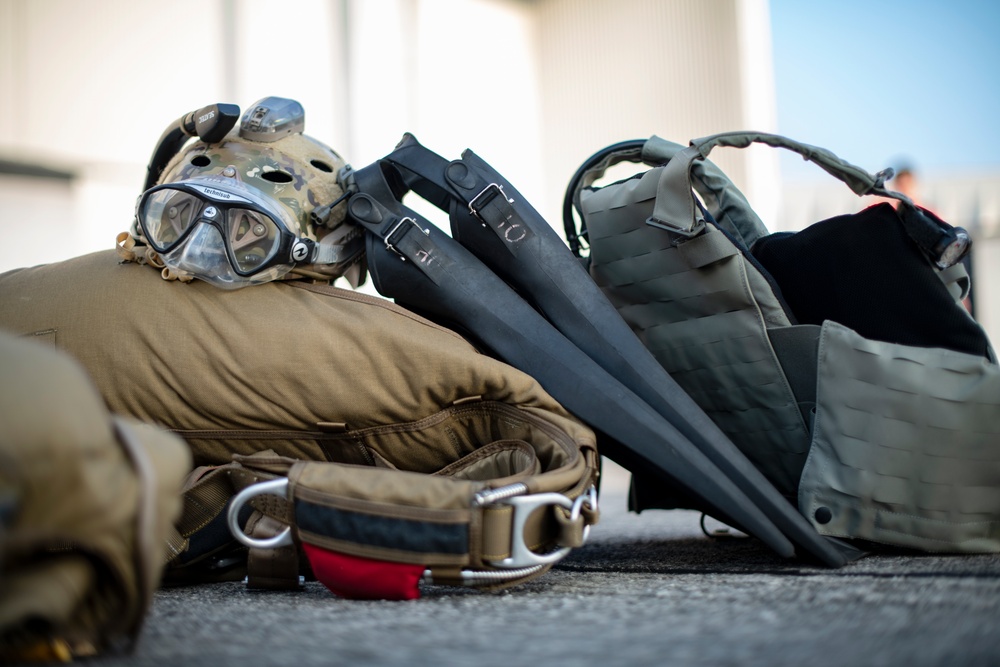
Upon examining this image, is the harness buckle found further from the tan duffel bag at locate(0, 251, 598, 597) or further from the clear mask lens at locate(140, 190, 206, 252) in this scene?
the clear mask lens at locate(140, 190, 206, 252)

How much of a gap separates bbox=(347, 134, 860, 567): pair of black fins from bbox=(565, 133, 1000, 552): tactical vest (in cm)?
7

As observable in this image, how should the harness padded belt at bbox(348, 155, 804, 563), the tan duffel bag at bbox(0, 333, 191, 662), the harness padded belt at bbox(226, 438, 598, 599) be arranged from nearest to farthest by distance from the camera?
→ 1. the tan duffel bag at bbox(0, 333, 191, 662)
2. the harness padded belt at bbox(226, 438, 598, 599)
3. the harness padded belt at bbox(348, 155, 804, 563)

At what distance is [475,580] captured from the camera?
741 millimetres

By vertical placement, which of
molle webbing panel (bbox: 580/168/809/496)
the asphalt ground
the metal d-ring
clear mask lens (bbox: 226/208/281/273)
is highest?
clear mask lens (bbox: 226/208/281/273)

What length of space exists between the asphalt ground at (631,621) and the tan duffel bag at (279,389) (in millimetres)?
109

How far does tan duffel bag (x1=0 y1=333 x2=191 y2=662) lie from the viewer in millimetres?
507

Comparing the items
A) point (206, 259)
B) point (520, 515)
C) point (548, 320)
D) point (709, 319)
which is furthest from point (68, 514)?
point (709, 319)

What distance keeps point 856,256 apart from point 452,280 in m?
0.47

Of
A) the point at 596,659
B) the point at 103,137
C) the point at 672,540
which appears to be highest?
the point at 103,137

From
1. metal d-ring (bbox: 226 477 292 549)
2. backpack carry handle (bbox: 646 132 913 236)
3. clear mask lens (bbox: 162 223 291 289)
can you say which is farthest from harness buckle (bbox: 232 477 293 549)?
backpack carry handle (bbox: 646 132 913 236)

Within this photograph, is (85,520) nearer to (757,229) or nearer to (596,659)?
(596,659)

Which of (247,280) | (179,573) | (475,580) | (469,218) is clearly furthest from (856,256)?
(179,573)

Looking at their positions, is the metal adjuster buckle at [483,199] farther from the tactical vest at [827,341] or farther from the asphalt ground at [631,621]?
the asphalt ground at [631,621]

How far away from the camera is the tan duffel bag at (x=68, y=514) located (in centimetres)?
51
